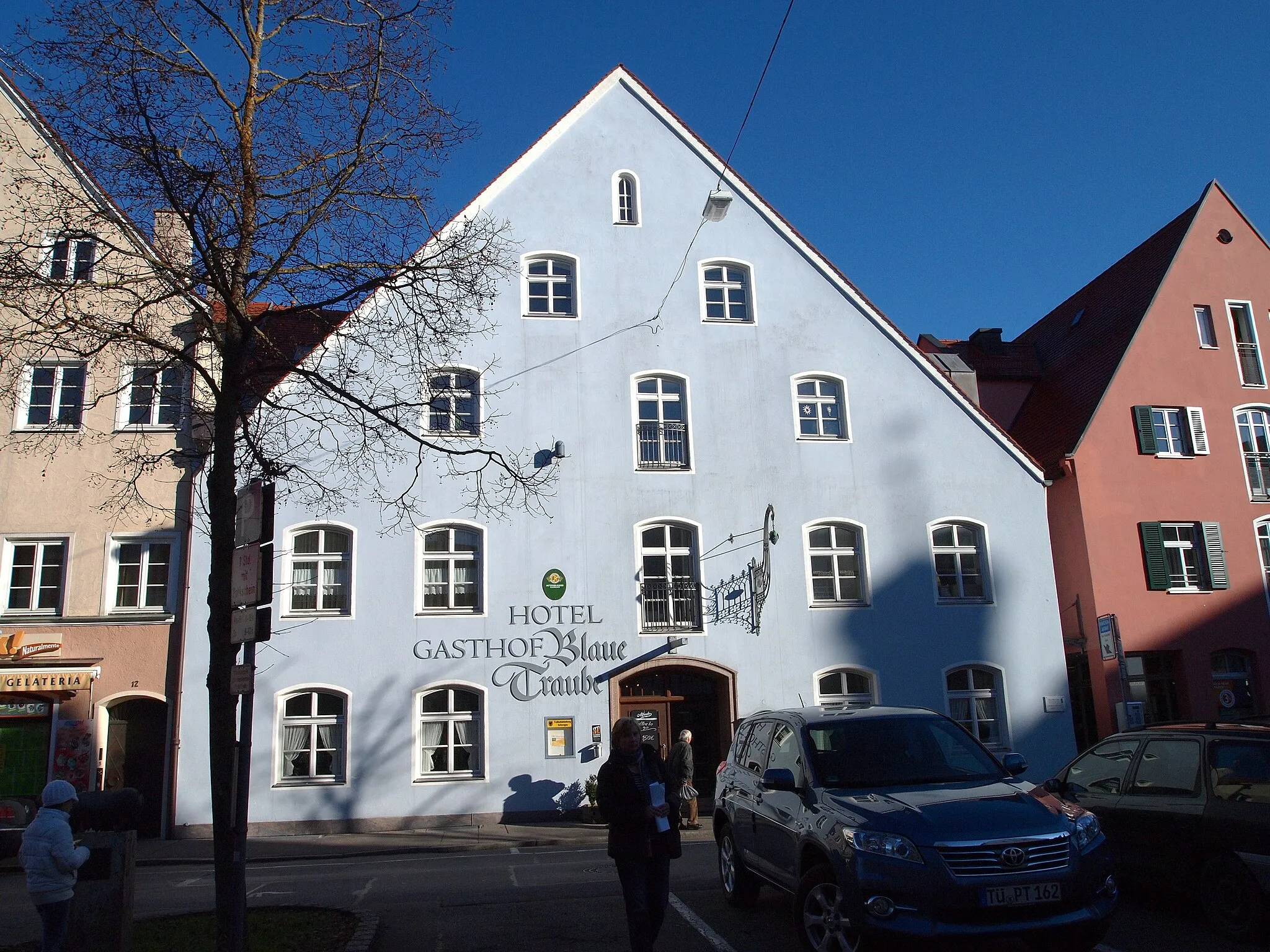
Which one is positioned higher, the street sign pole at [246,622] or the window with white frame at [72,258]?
the window with white frame at [72,258]

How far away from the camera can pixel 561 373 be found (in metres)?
21.1

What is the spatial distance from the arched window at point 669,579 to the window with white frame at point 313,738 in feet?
19.8

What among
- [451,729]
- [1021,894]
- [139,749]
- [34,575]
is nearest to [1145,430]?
[451,729]

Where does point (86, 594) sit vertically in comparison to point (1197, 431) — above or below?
below

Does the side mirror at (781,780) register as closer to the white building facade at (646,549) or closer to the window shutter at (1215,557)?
the white building facade at (646,549)

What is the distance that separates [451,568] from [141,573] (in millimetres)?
5785

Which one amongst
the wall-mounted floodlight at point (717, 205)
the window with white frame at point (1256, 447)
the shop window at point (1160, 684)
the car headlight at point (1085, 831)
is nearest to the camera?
the car headlight at point (1085, 831)

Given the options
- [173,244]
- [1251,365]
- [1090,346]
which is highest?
[1090,346]

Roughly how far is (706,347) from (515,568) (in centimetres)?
626

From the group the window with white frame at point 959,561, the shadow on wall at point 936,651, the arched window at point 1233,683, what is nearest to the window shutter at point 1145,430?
the arched window at point 1233,683

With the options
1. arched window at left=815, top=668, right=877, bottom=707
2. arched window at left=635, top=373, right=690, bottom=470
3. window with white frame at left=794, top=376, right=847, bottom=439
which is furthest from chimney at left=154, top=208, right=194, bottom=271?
arched window at left=815, top=668, right=877, bottom=707

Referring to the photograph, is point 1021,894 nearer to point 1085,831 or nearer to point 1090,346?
point 1085,831

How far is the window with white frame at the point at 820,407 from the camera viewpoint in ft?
72.3

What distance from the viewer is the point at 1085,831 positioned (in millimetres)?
6805
